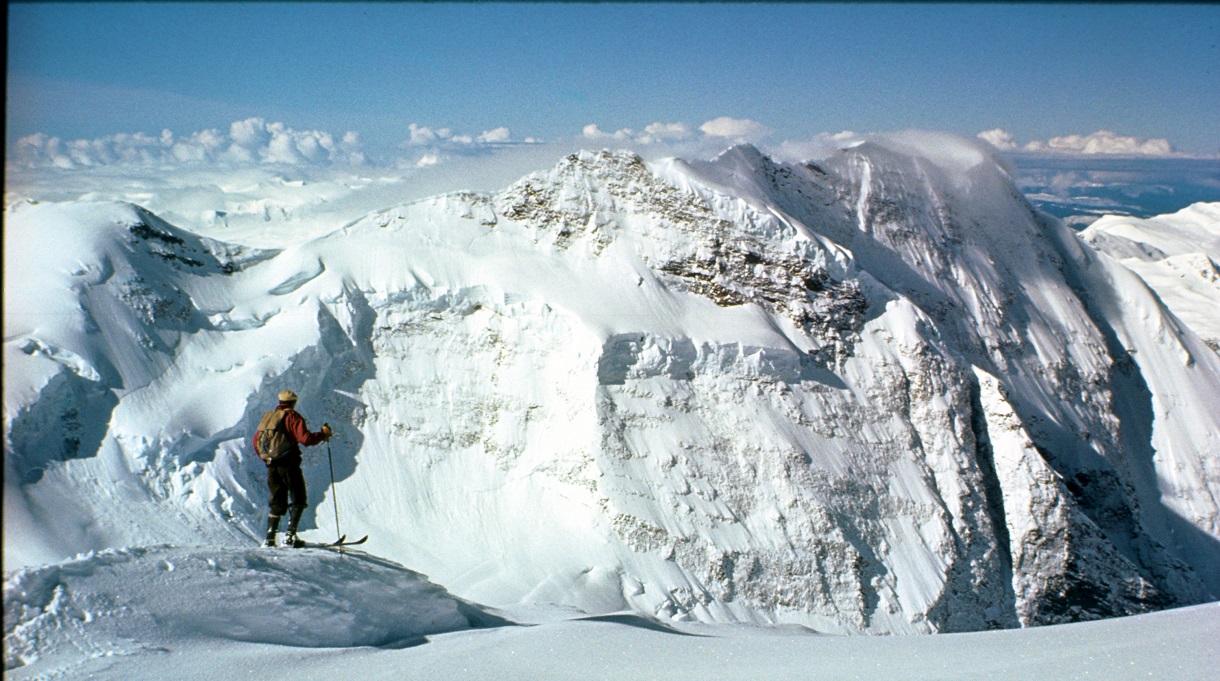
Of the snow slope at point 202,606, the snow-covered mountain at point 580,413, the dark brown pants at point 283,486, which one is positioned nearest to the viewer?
the snow slope at point 202,606

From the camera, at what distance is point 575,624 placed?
8.18 metres

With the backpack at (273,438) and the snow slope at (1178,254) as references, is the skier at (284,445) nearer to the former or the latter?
the backpack at (273,438)

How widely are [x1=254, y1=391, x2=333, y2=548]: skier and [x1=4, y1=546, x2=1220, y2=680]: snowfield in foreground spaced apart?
1.40m

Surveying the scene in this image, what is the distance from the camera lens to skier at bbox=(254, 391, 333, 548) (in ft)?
32.1

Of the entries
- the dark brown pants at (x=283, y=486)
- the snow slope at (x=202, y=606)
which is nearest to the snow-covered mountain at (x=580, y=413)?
the dark brown pants at (x=283, y=486)

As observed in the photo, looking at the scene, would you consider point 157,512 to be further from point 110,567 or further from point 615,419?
point 615,419

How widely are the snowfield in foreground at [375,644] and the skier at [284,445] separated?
1.40 metres

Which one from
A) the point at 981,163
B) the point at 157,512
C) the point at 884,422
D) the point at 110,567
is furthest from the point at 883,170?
the point at 110,567

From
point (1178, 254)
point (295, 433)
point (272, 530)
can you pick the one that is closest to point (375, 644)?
point (295, 433)

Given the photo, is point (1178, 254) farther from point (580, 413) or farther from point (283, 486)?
point (283, 486)

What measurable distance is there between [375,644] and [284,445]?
305 cm

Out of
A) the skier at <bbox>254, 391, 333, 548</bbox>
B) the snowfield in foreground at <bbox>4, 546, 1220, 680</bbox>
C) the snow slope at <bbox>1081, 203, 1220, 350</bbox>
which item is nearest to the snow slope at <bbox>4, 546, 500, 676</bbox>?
the snowfield in foreground at <bbox>4, 546, 1220, 680</bbox>

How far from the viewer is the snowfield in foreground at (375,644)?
21.0 feet

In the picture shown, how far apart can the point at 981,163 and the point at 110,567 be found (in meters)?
30.8
